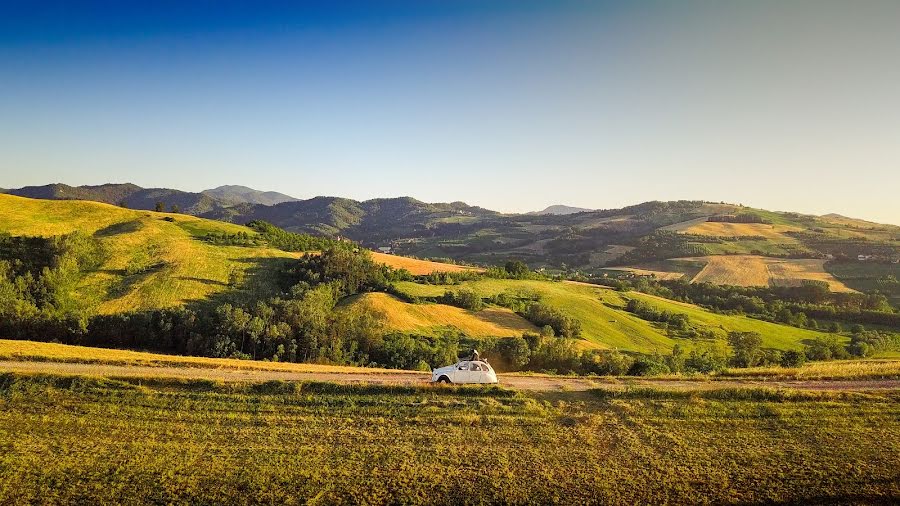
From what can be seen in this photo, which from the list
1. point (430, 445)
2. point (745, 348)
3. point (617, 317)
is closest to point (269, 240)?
point (617, 317)

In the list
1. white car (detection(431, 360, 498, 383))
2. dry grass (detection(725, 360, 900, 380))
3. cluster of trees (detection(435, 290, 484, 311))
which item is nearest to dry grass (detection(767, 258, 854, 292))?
cluster of trees (detection(435, 290, 484, 311))

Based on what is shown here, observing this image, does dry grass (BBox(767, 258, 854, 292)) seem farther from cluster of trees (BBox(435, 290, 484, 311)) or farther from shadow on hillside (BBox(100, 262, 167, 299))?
shadow on hillside (BBox(100, 262, 167, 299))

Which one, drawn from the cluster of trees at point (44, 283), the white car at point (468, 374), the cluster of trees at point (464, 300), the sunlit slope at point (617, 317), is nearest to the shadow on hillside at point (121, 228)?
the cluster of trees at point (44, 283)

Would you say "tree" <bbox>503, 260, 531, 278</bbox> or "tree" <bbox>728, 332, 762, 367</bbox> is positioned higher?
"tree" <bbox>503, 260, 531, 278</bbox>

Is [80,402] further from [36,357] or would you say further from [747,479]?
[747,479]

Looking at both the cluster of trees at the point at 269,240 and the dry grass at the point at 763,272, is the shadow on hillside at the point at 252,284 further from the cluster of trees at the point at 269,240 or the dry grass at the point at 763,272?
the dry grass at the point at 763,272

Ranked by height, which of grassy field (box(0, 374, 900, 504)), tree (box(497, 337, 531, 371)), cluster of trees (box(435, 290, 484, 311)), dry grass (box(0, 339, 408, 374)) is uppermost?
grassy field (box(0, 374, 900, 504))

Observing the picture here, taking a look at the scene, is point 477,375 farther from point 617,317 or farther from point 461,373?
point 617,317
